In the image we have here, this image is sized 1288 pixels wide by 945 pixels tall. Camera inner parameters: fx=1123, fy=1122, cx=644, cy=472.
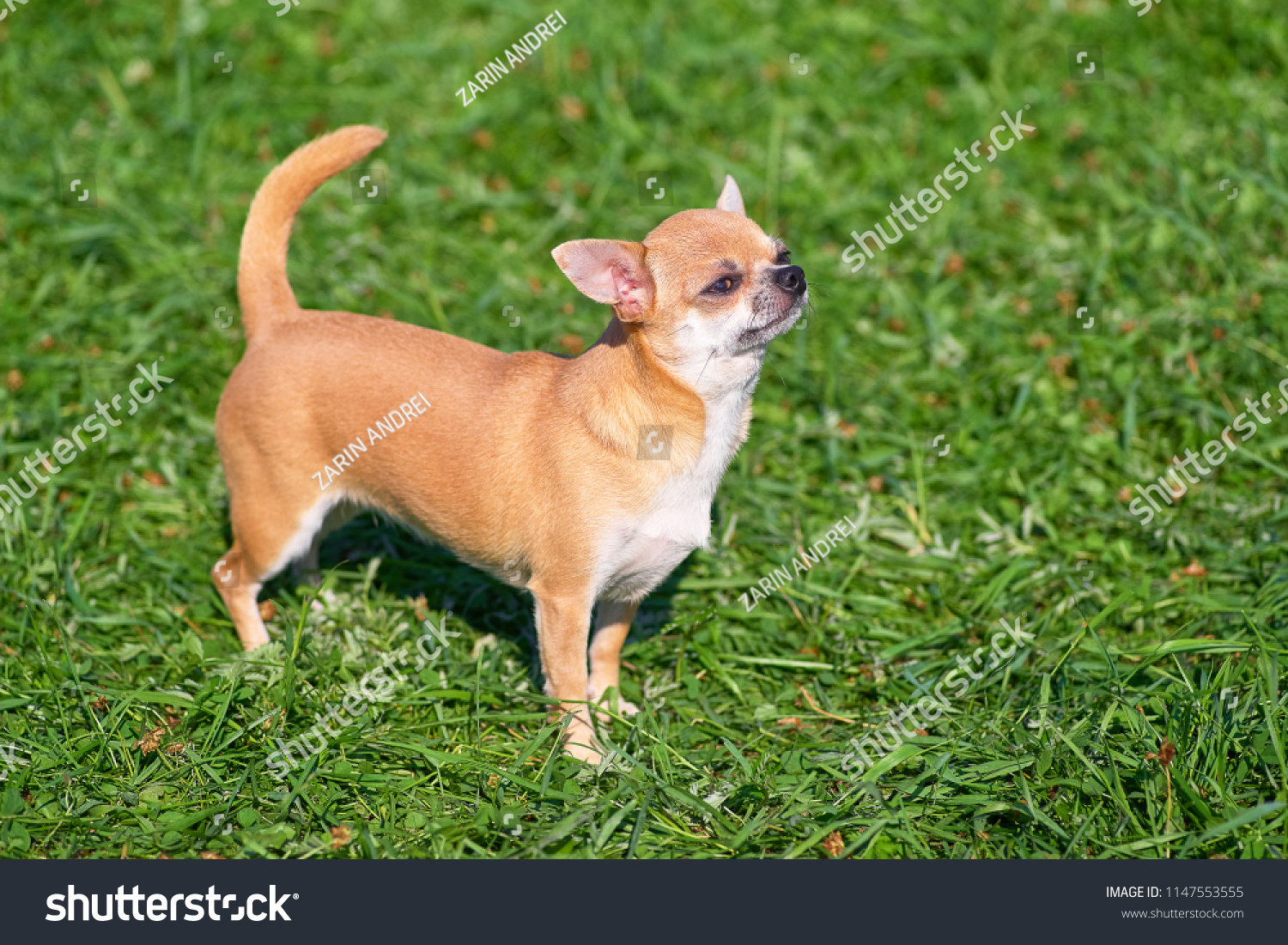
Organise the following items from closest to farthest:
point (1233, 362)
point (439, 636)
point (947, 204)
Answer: point (439, 636)
point (1233, 362)
point (947, 204)

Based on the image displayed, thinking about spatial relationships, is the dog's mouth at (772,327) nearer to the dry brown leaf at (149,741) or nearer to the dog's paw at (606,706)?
the dog's paw at (606,706)

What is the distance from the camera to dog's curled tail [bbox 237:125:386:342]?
16.6 feet

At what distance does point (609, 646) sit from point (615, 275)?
177cm

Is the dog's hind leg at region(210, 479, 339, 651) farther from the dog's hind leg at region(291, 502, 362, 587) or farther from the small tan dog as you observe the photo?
the dog's hind leg at region(291, 502, 362, 587)

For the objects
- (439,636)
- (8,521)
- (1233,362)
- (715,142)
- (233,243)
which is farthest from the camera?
(715,142)

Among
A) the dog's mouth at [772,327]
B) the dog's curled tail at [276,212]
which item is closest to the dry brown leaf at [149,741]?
the dog's curled tail at [276,212]

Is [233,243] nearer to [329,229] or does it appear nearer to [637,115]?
[329,229]

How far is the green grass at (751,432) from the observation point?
4.37 metres

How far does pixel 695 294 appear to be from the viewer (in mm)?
4266

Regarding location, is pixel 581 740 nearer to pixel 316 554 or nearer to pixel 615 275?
pixel 316 554

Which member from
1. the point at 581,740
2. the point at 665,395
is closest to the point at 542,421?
the point at 665,395

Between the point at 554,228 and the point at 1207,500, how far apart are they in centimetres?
439

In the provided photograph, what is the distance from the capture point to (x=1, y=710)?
4.70 meters

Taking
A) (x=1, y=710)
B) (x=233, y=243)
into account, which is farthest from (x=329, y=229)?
(x=1, y=710)
